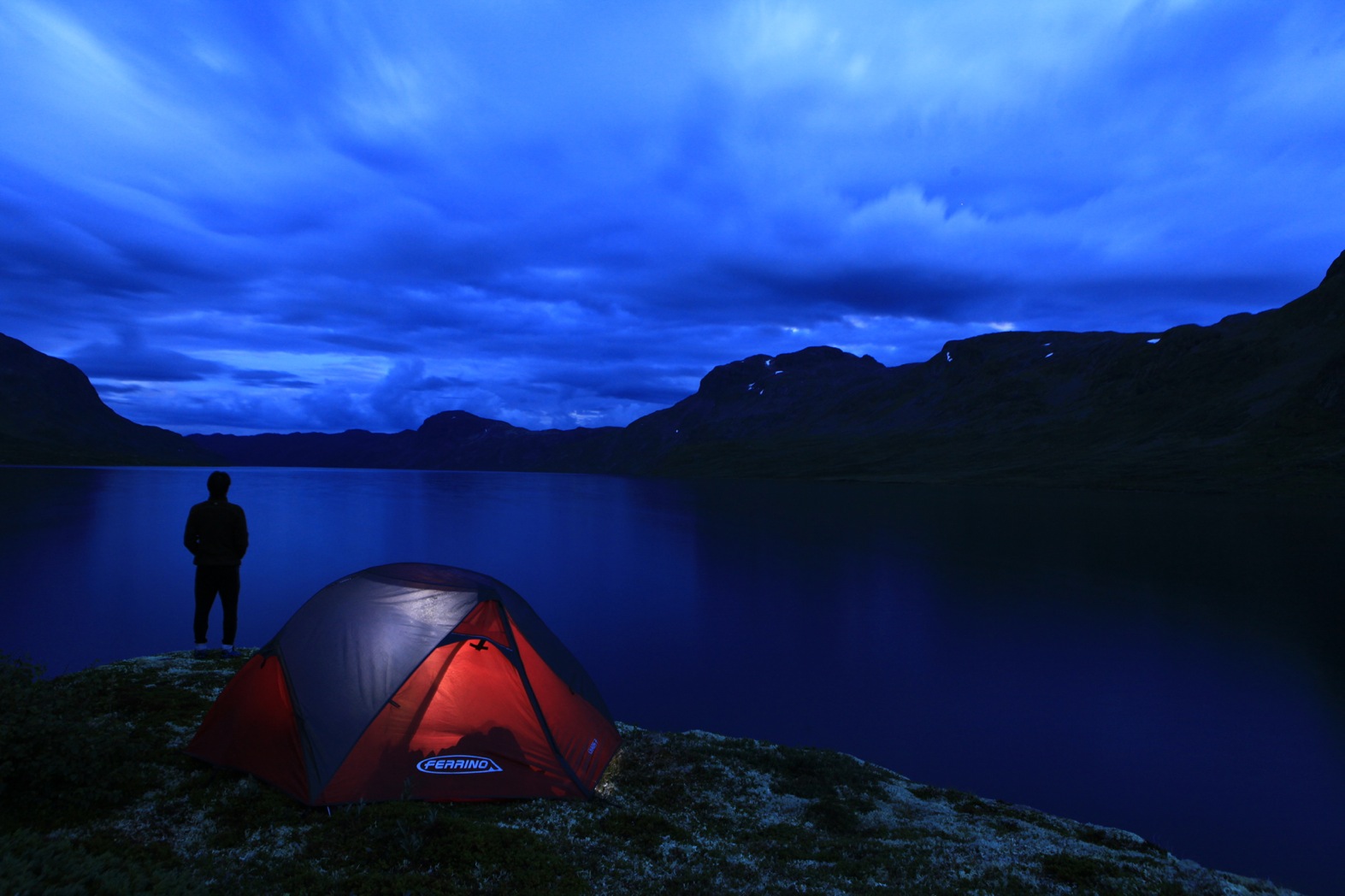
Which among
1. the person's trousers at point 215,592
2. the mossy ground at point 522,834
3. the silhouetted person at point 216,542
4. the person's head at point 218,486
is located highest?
the person's head at point 218,486

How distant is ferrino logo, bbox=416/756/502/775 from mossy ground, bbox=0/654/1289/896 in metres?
0.48

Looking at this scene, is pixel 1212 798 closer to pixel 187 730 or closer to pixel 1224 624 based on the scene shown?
pixel 1224 624

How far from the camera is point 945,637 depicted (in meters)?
24.2

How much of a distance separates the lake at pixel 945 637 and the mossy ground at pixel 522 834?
4127 mm

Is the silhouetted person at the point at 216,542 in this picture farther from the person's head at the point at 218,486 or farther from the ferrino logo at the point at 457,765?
the ferrino logo at the point at 457,765

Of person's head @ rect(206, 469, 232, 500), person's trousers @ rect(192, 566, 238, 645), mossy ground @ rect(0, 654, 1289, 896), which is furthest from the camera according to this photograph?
person's trousers @ rect(192, 566, 238, 645)

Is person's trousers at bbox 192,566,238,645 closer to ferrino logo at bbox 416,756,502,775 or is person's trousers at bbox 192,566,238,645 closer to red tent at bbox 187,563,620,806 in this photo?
red tent at bbox 187,563,620,806

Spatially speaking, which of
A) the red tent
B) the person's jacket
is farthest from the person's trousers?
the red tent

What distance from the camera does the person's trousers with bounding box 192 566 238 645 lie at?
14.8 m

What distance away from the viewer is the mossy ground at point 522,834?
7.28 m

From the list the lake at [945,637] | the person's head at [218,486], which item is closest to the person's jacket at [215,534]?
the person's head at [218,486]

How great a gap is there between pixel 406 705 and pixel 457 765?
1.11 meters

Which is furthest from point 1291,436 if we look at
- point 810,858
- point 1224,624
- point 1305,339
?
point 810,858

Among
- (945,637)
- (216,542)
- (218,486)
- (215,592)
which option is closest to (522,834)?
(216,542)
